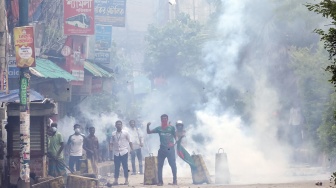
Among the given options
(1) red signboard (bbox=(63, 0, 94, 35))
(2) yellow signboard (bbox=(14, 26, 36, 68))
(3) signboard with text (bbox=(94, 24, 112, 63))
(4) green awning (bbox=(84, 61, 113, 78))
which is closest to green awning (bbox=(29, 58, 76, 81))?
(1) red signboard (bbox=(63, 0, 94, 35))

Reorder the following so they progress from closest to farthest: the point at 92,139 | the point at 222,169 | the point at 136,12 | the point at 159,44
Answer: the point at 222,169, the point at 92,139, the point at 159,44, the point at 136,12

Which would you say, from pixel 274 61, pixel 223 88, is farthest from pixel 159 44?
pixel 274 61

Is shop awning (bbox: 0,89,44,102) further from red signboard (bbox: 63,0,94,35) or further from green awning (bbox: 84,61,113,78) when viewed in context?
green awning (bbox: 84,61,113,78)

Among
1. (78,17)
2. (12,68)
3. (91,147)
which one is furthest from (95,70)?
(12,68)

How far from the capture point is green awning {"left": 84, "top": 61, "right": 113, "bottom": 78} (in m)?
33.3

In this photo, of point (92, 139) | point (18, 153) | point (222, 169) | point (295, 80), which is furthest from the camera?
point (295, 80)

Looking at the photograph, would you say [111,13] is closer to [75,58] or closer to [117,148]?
[75,58]

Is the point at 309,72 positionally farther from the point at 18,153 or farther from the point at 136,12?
the point at 136,12

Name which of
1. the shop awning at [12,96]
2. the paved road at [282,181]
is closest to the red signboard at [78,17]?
the paved road at [282,181]

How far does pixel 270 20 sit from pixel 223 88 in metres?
4.40

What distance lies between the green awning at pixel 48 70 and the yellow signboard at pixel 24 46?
28.7 ft

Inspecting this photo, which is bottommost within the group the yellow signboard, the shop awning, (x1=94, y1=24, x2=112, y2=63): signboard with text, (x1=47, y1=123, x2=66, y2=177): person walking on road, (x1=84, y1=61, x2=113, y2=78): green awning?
(x1=47, y1=123, x2=66, y2=177): person walking on road

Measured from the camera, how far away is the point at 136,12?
3078 inches

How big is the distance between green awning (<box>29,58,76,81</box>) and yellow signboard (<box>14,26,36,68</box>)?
875 cm
